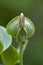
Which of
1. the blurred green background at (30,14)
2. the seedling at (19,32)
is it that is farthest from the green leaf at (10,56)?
the blurred green background at (30,14)

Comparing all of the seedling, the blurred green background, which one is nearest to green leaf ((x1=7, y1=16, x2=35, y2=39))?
the seedling

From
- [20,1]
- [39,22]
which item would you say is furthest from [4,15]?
[39,22]

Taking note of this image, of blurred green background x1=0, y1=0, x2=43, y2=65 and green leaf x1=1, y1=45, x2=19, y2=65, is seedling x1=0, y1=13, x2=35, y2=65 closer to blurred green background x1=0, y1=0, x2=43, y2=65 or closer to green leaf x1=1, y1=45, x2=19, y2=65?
green leaf x1=1, y1=45, x2=19, y2=65

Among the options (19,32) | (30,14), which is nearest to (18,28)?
(19,32)

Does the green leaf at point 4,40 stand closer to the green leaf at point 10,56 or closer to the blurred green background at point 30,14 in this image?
the green leaf at point 10,56

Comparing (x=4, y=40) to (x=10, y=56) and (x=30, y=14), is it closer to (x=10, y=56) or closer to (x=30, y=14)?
(x=10, y=56)

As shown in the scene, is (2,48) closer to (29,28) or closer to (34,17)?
(29,28)

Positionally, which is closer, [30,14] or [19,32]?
[19,32]
